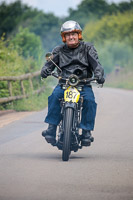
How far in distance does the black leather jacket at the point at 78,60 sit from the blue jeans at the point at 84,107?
0.79 ft

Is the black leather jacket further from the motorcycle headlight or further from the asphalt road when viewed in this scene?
the asphalt road

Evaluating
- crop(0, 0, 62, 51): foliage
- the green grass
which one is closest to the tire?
the green grass

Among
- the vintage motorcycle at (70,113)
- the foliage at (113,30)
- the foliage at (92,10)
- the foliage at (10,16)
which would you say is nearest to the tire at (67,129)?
the vintage motorcycle at (70,113)

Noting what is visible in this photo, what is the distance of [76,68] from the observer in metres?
8.31

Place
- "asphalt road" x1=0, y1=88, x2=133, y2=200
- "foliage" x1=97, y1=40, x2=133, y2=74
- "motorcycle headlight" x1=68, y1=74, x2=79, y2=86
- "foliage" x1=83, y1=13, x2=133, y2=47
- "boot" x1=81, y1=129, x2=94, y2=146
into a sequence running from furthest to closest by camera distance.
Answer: "foliage" x1=83, y1=13, x2=133, y2=47, "foliage" x1=97, y1=40, x2=133, y2=74, "boot" x1=81, y1=129, x2=94, y2=146, "motorcycle headlight" x1=68, y1=74, x2=79, y2=86, "asphalt road" x1=0, y1=88, x2=133, y2=200

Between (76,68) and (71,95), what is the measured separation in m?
0.49

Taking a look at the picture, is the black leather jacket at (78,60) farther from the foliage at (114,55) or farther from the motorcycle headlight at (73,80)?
the foliage at (114,55)

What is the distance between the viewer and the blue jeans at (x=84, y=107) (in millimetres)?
8281

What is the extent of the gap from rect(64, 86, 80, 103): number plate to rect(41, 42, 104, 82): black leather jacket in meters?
0.33

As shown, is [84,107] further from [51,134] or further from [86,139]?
[51,134]

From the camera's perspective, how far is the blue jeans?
828 cm

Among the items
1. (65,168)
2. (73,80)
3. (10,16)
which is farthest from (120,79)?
(65,168)

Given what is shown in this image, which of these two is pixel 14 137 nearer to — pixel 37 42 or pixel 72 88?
pixel 72 88

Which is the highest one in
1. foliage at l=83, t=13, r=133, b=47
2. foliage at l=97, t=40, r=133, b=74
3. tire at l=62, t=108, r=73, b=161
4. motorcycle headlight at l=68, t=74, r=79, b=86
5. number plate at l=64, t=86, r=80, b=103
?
motorcycle headlight at l=68, t=74, r=79, b=86
